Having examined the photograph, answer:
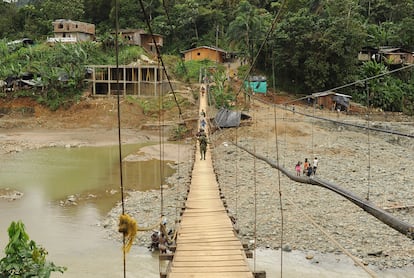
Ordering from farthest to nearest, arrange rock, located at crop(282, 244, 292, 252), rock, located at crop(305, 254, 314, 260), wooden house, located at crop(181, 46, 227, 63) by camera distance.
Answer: wooden house, located at crop(181, 46, 227, 63) → rock, located at crop(282, 244, 292, 252) → rock, located at crop(305, 254, 314, 260)

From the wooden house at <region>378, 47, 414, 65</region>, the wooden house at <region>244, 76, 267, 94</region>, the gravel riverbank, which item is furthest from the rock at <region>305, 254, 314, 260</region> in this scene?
the wooden house at <region>378, 47, 414, 65</region>

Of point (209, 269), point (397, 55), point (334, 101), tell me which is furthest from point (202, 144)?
point (397, 55)

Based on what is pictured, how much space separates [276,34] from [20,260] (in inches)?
837

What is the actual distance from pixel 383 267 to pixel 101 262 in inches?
190

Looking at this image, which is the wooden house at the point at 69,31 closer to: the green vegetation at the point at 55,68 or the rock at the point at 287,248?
the green vegetation at the point at 55,68

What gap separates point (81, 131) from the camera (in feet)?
72.1

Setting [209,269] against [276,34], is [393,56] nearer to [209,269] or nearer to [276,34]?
[276,34]

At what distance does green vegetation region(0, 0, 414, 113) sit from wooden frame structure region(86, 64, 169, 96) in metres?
1.25

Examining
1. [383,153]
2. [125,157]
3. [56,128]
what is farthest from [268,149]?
[56,128]

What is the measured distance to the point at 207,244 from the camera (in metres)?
4.48

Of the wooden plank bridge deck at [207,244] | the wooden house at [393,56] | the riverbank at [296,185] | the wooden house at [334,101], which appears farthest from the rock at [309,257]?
the wooden house at [393,56]

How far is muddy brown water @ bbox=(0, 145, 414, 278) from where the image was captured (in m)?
7.21

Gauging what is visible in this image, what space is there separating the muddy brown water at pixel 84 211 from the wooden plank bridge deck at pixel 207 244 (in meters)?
0.29

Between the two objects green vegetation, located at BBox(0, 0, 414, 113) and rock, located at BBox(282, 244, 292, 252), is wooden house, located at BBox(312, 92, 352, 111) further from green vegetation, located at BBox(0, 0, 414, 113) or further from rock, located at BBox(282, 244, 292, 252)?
rock, located at BBox(282, 244, 292, 252)
